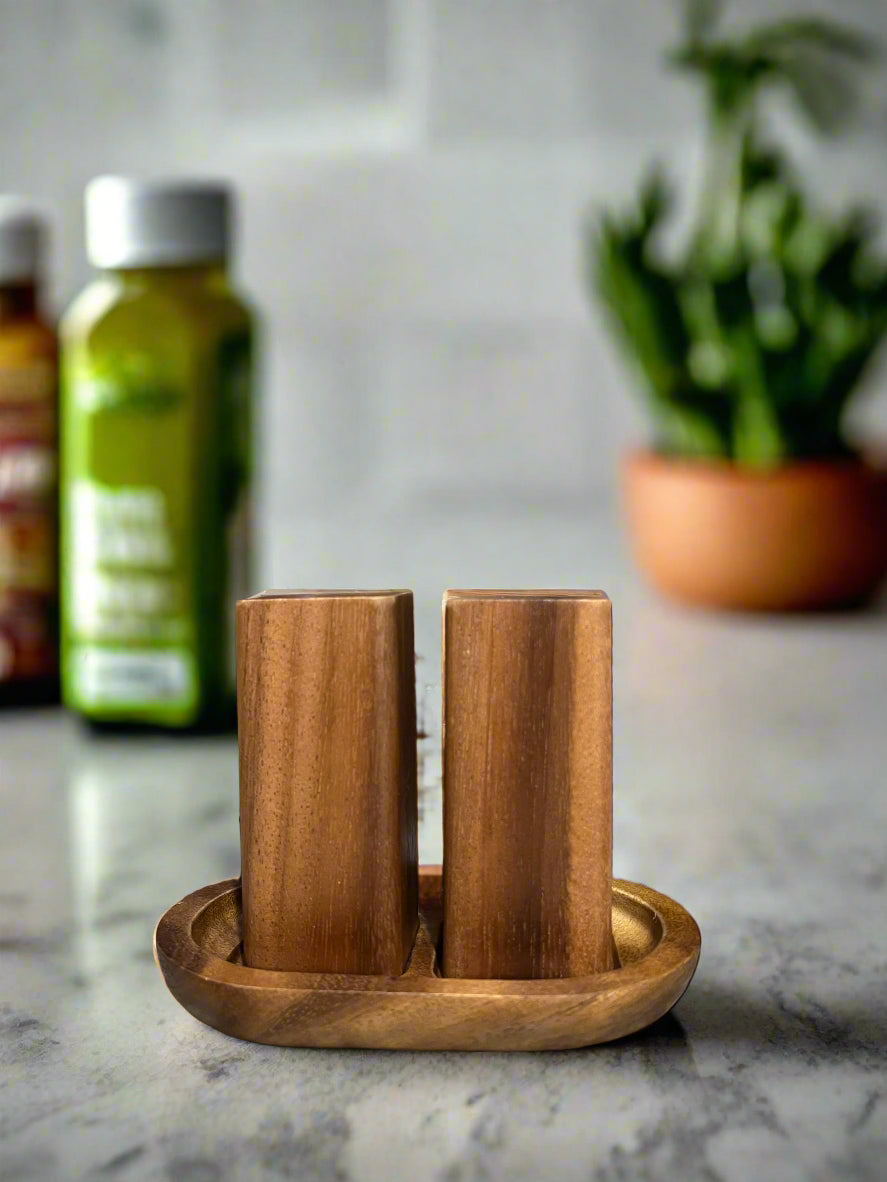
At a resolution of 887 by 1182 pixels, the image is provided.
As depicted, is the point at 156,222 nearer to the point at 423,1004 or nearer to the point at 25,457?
the point at 25,457

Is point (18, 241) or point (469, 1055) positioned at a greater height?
point (18, 241)

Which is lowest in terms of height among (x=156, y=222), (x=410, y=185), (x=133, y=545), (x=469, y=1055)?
(x=469, y=1055)

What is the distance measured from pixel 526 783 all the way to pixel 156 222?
37cm

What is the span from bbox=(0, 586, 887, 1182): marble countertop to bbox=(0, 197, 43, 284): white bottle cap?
8.9 inches

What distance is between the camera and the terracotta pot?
87cm

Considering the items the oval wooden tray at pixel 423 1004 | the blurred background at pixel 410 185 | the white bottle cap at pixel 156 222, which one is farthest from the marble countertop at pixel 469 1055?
the blurred background at pixel 410 185

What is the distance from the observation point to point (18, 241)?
63 cm

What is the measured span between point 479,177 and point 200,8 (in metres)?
0.31

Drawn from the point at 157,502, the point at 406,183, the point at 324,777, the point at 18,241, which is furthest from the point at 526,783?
the point at 406,183

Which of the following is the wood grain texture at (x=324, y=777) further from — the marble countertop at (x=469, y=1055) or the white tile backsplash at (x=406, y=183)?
the white tile backsplash at (x=406, y=183)

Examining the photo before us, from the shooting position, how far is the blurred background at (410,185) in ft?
4.14

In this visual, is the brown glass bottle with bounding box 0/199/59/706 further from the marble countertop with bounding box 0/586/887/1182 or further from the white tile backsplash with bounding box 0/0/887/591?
the white tile backsplash with bounding box 0/0/887/591

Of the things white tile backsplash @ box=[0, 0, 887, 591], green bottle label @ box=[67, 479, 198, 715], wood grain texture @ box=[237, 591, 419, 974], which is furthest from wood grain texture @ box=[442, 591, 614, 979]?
white tile backsplash @ box=[0, 0, 887, 591]

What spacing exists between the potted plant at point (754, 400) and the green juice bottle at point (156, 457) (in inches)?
14.9
